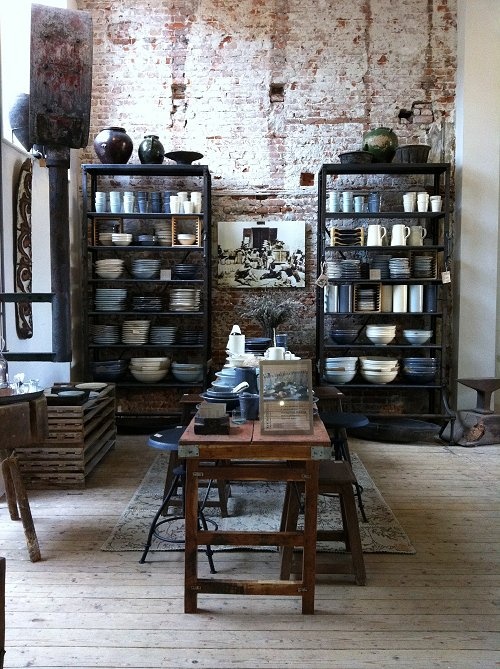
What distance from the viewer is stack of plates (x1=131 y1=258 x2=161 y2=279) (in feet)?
19.6

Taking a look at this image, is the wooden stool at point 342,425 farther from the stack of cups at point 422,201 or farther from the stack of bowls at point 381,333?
the stack of cups at point 422,201

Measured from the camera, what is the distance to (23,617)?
2572 millimetres

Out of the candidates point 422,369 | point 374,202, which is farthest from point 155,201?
point 422,369

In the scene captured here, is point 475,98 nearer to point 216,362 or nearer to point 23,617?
point 216,362

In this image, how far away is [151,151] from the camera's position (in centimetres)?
596

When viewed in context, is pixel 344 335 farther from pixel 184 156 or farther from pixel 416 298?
pixel 184 156

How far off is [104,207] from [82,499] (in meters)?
3.01

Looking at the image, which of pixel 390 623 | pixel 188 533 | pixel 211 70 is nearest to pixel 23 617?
pixel 188 533

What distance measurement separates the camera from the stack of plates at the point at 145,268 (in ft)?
19.6

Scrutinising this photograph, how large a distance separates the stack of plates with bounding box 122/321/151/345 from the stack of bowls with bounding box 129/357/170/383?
0.18m

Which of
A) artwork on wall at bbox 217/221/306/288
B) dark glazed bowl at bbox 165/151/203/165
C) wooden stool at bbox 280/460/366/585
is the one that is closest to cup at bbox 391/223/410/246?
artwork on wall at bbox 217/221/306/288

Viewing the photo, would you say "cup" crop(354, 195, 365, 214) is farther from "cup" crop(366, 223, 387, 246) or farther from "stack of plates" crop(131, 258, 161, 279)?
"stack of plates" crop(131, 258, 161, 279)

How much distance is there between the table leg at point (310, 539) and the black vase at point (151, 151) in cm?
423

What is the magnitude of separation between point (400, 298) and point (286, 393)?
3.58m
